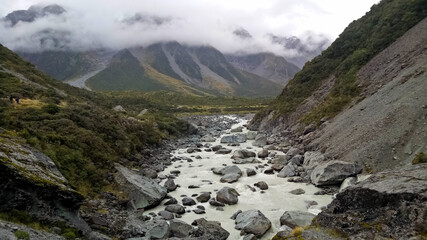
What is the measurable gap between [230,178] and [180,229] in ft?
39.7

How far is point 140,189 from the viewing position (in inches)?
933

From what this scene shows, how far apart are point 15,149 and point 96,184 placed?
815 centimetres

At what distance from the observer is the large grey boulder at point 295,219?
18492 millimetres

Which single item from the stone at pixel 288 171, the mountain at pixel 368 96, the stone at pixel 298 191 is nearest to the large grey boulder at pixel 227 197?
the stone at pixel 298 191

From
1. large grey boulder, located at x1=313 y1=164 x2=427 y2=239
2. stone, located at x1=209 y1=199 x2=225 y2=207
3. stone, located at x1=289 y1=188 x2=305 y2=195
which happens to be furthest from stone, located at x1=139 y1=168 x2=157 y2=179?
large grey boulder, located at x1=313 y1=164 x2=427 y2=239

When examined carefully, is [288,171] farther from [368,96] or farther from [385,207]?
[368,96]

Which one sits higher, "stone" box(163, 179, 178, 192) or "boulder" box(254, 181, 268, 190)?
"boulder" box(254, 181, 268, 190)

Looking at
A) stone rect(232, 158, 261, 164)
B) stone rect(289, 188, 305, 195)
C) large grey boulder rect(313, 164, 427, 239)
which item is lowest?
stone rect(232, 158, 261, 164)

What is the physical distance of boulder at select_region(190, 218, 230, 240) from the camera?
17.7 metres

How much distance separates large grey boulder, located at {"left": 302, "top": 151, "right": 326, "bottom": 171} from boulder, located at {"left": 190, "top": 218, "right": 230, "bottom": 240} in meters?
15.2

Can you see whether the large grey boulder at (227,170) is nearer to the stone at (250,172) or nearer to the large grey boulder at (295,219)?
the stone at (250,172)

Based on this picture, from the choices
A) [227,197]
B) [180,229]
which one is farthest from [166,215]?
[227,197]

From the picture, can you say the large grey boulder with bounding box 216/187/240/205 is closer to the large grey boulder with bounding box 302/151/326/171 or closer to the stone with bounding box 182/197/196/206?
the stone with bounding box 182/197/196/206

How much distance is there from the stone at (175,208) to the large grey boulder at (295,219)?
7424 mm
